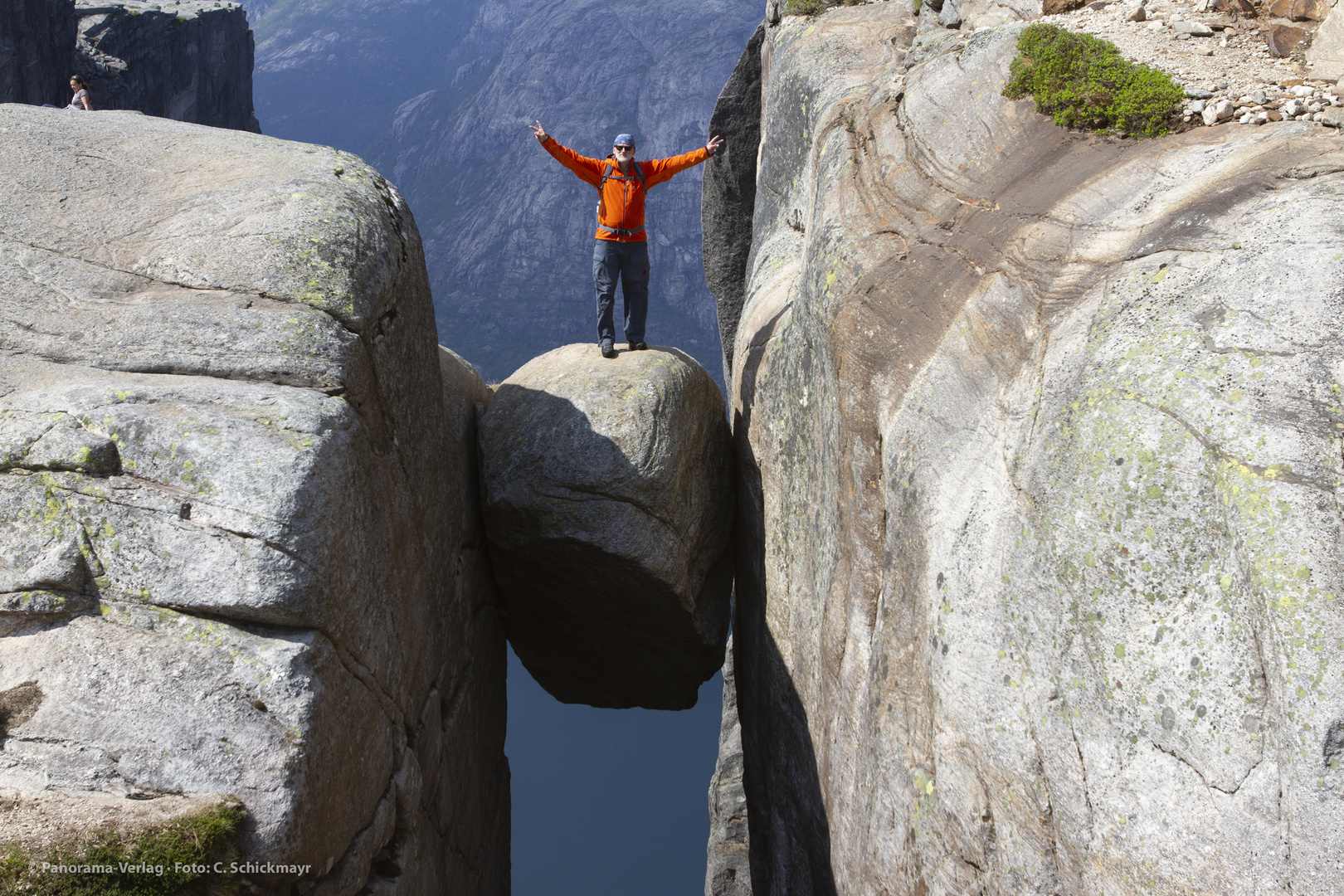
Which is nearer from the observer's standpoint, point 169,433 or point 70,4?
point 169,433

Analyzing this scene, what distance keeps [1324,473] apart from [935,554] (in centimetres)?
268

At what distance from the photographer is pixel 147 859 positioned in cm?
498

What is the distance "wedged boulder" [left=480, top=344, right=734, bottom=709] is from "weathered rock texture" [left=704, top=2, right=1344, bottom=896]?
1656mm

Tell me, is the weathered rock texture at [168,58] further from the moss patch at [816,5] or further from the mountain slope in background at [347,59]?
the mountain slope in background at [347,59]

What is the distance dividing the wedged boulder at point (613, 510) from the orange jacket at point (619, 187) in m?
1.76

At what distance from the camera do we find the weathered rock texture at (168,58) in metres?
43.2

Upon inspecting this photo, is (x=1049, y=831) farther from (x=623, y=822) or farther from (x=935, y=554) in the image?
(x=623, y=822)

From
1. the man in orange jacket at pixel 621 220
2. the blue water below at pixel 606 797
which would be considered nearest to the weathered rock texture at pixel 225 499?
the man in orange jacket at pixel 621 220

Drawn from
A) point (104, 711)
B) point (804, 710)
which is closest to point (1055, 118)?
point (804, 710)

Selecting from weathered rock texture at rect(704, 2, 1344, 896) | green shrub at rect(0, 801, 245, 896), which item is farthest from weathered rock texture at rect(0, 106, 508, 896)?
weathered rock texture at rect(704, 2, 1344, 896)

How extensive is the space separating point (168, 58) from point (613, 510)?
5060cm

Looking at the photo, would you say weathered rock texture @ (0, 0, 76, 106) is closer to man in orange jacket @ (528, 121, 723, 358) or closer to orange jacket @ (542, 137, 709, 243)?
orange jacket @ (542, 137, 709, 243)

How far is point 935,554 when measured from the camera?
6.84 m

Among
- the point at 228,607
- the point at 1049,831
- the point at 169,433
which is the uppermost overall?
the point at 169,433
